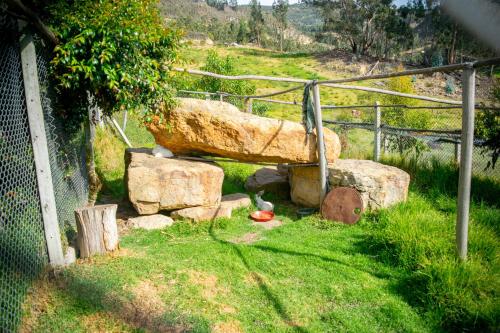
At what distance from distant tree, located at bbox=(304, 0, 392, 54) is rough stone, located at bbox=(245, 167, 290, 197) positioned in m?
45.6

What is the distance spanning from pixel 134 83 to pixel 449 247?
401cm

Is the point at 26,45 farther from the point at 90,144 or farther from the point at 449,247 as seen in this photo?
the point at 449,247

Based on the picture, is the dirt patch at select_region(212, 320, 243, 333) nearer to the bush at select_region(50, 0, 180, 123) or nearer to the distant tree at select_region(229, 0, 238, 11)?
the bush at select_region(50, 0, 180, 123)

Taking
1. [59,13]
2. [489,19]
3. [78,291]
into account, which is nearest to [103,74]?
[59,13]

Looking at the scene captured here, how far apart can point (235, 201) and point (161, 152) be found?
157cm

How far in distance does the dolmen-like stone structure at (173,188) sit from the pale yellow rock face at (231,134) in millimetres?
364

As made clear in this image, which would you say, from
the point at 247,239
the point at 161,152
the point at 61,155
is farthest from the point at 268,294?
the point at 161,152

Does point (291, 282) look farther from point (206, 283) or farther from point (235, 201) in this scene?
point (235, 201)

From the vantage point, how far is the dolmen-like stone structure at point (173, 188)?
218 inches

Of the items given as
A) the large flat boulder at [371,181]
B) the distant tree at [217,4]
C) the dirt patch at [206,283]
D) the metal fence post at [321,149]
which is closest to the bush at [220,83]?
the metal fence post at [321,149]

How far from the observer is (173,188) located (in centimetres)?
570

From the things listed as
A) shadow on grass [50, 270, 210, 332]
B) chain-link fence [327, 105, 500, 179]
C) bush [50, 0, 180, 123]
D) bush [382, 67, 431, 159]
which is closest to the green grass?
shadow on grass [50, 270, 210, 332]

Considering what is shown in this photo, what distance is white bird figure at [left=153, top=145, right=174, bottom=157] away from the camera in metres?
6.21

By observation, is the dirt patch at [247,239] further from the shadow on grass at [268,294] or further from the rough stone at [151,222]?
the rough stone at [151,222]
